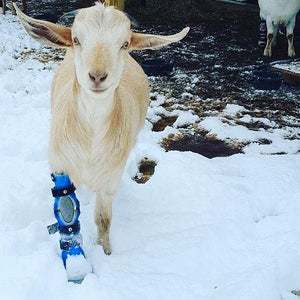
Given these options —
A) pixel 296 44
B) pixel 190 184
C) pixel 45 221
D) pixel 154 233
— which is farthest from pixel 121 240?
pixel 296 44

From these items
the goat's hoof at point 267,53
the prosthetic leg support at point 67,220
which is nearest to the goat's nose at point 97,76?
the prosthetic leg support at point 67,220

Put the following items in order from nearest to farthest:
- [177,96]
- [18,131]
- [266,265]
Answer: [266,265] → [18,131] → [177,96]

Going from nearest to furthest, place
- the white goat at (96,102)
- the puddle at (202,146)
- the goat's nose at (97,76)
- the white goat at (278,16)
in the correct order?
1. the goat's nose at (97,76)
2. the white goat at (96,102)
3. the puddle at (202,146)
4. the white goat at (278,16)

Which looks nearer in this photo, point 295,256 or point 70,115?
point 70,115

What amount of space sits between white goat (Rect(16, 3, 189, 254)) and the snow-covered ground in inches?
14.6

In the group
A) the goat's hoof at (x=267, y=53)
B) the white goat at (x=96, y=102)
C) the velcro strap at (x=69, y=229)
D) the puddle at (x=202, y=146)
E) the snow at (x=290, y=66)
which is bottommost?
the goat's hoof at (x=267, y=53)

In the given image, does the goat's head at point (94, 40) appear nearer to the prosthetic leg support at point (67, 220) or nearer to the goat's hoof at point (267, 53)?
the prosthetic leg support at point (67, 220)

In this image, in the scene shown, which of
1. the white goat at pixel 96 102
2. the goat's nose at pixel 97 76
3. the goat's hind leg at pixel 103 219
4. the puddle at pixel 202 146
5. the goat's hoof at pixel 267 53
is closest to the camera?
the goat's nose at pixel 97 76

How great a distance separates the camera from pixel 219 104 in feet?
20.0

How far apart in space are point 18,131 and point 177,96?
7.92 feet

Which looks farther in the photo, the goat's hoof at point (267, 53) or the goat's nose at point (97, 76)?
the goat's hoof at point (267, 53)

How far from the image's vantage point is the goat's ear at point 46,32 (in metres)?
2.38

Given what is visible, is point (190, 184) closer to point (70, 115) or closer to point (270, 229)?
point (270, 229)

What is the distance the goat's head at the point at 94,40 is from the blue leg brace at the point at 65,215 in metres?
0.68
